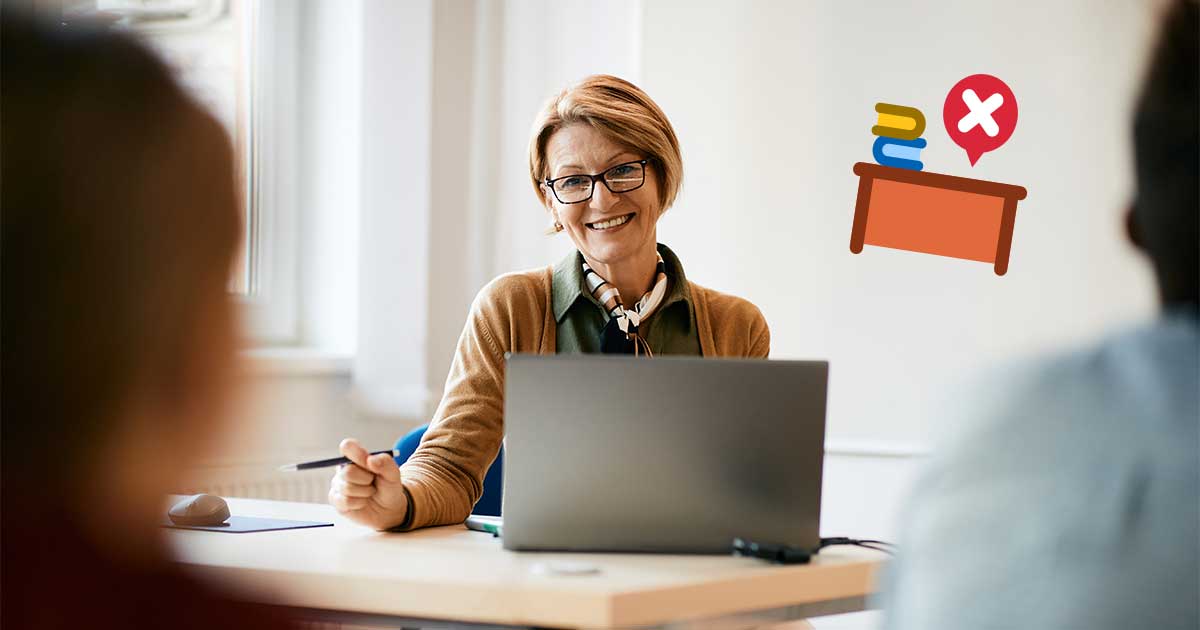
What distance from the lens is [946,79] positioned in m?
3.09

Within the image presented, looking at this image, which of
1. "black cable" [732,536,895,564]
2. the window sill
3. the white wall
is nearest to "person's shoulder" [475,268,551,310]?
"black cable" [732,536,895,564]

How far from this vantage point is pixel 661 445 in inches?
57.7

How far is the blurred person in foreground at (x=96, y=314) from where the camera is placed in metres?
0.59

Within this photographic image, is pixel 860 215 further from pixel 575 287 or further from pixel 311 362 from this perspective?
pixel 311 362

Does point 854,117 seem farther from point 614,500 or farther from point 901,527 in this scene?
point 901,527

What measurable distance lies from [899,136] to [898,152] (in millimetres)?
42

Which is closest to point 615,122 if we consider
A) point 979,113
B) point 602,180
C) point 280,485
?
point 602,180

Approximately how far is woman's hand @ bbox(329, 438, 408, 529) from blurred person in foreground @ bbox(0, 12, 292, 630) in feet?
3.30

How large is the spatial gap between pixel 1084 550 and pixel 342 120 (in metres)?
3.39

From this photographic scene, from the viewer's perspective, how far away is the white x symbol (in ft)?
10.1

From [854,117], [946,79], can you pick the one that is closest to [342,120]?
[854,117]

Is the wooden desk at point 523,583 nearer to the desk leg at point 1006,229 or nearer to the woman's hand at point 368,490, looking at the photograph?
the woman's hand at point 368,490

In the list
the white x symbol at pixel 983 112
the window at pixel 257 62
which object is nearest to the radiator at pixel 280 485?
the window at pixel 257 62

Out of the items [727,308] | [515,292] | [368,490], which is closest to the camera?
[368,490]
